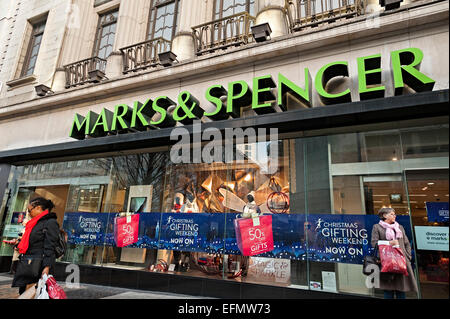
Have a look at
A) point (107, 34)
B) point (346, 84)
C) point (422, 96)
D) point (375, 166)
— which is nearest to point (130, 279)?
point (375, 166)

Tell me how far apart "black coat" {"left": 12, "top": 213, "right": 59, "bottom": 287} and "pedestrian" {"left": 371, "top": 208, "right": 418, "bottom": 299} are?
17.8 ft

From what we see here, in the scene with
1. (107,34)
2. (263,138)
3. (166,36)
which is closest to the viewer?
(263,138)

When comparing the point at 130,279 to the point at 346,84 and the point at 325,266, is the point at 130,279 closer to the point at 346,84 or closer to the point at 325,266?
the point at 325,266

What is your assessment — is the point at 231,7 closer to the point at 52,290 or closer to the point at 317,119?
the point at 317,119

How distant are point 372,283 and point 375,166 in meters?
2.25

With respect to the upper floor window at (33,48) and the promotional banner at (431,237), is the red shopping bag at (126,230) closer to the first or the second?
the promotional banner at (431,237)

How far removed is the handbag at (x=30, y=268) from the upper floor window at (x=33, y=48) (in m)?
10.7

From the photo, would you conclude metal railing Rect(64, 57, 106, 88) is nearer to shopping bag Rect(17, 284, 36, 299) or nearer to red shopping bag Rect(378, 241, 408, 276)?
shopping bag Rect(17, 284, 36, 299)

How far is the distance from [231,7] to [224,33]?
173 cm

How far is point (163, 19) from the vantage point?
34.4 feet

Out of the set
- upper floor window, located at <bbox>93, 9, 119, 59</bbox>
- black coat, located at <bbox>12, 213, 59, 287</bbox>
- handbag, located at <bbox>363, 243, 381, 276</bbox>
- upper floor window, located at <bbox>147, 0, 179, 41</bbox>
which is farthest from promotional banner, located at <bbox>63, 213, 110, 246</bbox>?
handbag, located at <bbox>363, 243, 381, 276</bbox>

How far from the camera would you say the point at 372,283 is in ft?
17.4

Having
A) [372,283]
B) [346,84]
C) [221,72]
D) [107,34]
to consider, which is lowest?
[372,283]
